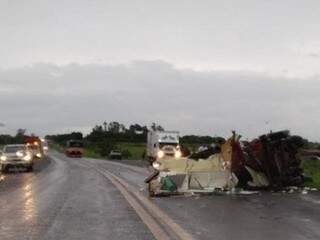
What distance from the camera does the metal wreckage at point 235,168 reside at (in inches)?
965

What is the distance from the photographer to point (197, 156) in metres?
26.4

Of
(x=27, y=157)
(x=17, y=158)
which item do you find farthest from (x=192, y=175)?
(x=27, y=157)

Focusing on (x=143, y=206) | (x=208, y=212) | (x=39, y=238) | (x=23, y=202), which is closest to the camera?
(x=39, y=238)

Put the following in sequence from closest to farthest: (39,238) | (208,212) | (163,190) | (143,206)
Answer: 1. (39,238)
2. (208,212)
3. (143,206)
4. (163,190)

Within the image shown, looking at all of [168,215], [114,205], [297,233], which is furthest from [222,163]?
[297,233]

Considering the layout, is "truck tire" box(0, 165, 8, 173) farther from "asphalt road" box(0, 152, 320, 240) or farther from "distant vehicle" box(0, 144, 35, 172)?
"asphalt road" box(0, 152, 320, 240)

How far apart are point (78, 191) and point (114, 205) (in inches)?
264

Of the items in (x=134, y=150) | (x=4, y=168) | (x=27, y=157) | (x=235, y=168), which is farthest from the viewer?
(x=134, y=150)

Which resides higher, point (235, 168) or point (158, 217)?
point (235, 168)

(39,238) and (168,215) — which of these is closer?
(39,238)

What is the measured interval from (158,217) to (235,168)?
1021 cm

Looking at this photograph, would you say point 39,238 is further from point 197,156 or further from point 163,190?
point 197,156

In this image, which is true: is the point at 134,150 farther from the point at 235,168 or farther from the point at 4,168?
the point at 235,168

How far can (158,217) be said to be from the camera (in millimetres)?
15812
